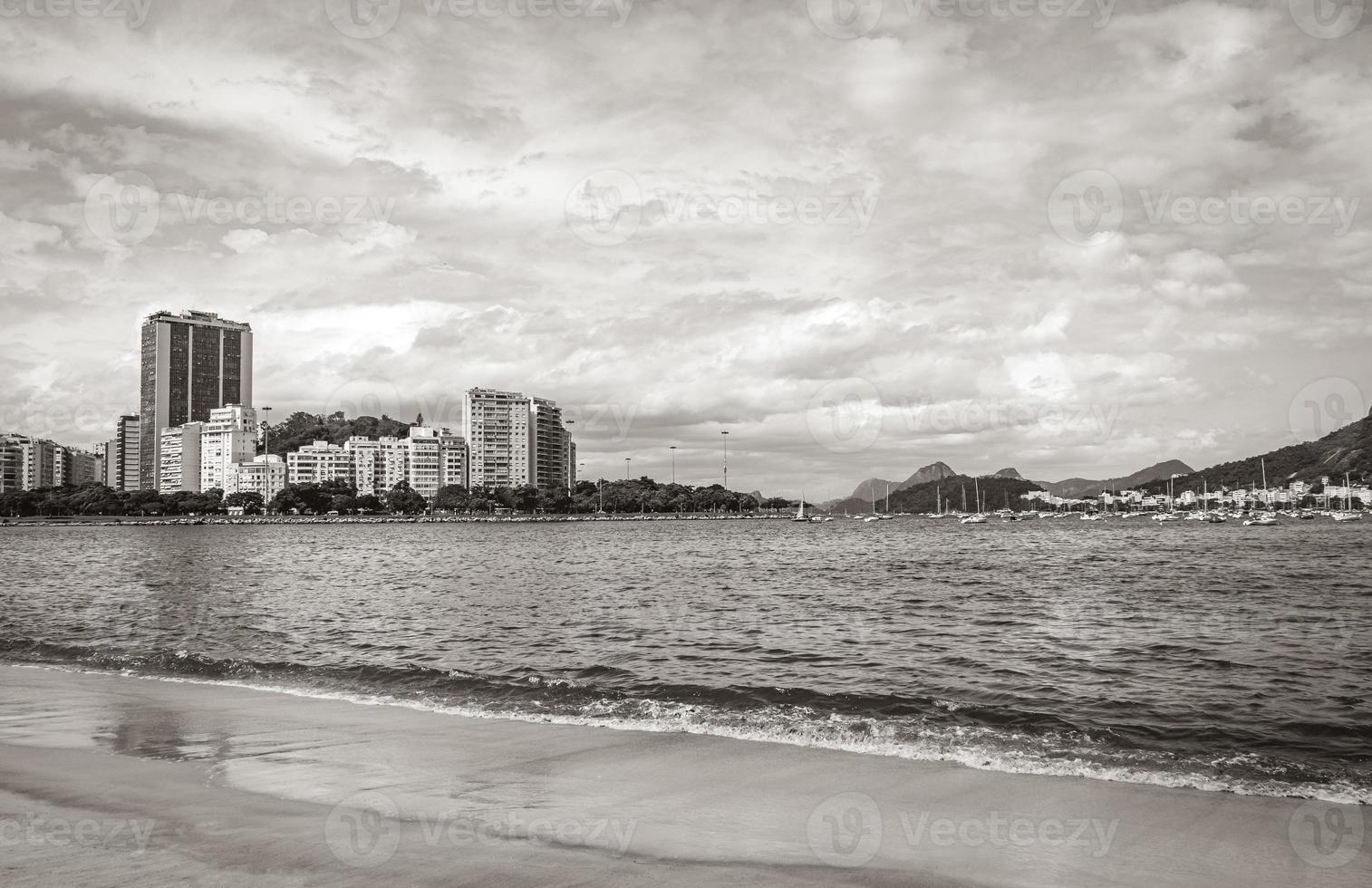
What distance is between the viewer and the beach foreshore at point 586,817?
7422 millimetres

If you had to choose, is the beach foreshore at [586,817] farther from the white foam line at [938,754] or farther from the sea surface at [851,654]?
the sea surface at [851,654]

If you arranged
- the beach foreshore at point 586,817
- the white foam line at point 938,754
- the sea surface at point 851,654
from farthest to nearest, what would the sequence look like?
the sea surface at point 851,654 < the white foam line at point 938,754 < the beach foreshore at point 586,817

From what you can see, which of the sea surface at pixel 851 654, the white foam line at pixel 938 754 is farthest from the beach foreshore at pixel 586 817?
the sea surface at pixel 851 654

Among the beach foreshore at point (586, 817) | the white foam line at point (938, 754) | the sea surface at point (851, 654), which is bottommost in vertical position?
the sea surface at point (851, 654)

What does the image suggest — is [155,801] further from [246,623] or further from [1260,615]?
[1260,615]

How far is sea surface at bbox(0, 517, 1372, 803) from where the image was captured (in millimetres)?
13031

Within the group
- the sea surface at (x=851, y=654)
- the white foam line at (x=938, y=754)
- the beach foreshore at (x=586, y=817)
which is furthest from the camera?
the sea surface at (x=851, y=654)

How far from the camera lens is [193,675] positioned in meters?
19.4

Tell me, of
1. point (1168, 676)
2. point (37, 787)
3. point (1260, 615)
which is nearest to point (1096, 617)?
point (1260, 615)

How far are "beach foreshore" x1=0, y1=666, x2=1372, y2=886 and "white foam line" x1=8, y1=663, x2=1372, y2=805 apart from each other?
325 millimetres

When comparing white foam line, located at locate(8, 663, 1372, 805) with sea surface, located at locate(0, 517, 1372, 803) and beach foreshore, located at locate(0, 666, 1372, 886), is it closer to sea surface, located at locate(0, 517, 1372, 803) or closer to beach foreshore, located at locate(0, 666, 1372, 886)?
sea surface, located at locate(0, 517, 1372, 803)

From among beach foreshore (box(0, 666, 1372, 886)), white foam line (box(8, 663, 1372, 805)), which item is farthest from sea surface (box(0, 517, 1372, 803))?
beach foreshore (box(0, 666, 1372, 886))

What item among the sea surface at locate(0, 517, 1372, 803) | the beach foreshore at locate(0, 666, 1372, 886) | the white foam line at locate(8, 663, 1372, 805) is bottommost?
the sea surface at locate(0, 517, 1372, 803)

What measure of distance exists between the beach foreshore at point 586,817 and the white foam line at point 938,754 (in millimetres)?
Answer: 325
